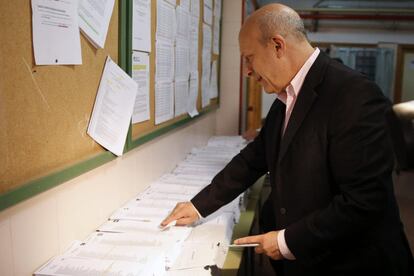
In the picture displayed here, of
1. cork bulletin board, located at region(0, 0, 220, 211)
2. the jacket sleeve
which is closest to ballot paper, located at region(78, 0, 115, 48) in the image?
cork bulletin board, located at region(0, 0, 220, 211)

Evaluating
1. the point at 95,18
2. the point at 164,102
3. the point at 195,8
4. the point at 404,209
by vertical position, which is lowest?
the point at 404,209

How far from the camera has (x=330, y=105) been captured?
120cm

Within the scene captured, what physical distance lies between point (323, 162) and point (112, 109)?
681 mm

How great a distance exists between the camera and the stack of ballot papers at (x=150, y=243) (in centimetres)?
110

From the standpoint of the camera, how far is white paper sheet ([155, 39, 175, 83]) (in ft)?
6.18

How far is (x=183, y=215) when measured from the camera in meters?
1.45

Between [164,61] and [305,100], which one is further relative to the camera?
[164,61]

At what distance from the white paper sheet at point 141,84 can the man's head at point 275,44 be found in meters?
0.48

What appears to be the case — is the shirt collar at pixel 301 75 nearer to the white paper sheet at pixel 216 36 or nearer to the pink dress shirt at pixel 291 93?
the pink dress shirt at pixel 291 93

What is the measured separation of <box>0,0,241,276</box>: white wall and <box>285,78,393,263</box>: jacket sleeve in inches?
24.2

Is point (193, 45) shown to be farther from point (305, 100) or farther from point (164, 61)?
point (305, 100)

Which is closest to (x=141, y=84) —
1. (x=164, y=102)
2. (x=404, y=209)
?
(x=164, y=102)

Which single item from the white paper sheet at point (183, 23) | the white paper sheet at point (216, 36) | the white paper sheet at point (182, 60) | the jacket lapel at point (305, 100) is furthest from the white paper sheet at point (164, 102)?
the white paper sheet at point (216, 36)

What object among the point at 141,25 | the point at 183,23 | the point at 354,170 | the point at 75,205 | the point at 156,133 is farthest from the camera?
the point at 183,23
